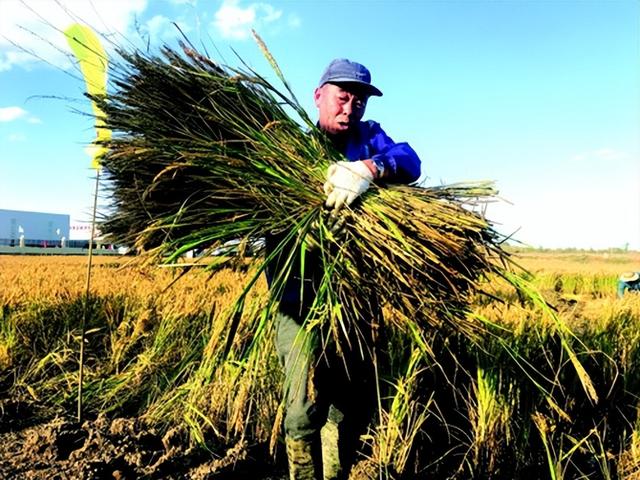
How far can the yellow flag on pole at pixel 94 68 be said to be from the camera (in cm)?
202

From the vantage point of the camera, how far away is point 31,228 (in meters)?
53.3

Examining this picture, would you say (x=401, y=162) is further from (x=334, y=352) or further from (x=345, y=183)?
(x=334, y=352)

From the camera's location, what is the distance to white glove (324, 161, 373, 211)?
1595 millimetres

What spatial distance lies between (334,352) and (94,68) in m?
1.48

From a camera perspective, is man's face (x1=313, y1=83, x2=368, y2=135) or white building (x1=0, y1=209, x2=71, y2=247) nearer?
man's face (x1=313, y1=83, x2=368, y2=135)

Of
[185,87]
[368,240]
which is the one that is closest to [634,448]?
[368,240]

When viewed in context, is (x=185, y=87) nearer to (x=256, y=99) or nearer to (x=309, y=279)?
(x=256, y=99)

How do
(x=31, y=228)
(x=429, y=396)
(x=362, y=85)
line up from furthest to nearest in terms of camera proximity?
(x=31, y=228) → (x=429, y=396) → (x=362, y=85)

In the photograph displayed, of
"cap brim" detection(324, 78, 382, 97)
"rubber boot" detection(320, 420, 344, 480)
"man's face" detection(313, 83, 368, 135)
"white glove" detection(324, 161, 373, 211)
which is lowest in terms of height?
"rubber boot" detection(320, 420, 344, 480)

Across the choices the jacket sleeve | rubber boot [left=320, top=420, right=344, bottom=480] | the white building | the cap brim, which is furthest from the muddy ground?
the white building

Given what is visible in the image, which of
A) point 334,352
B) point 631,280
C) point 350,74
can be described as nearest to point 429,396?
point 334,352

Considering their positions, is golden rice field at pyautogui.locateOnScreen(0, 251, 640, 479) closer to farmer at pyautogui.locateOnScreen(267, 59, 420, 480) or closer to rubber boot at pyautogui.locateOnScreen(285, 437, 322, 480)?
farmer at pyautogui.locateOnScreen(267, 59, 420, 480)

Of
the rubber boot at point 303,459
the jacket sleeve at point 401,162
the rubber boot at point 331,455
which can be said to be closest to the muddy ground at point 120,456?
the rubber boot at point 331,455

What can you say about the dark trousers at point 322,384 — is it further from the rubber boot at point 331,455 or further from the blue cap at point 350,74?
the blue cap at point 350,74
